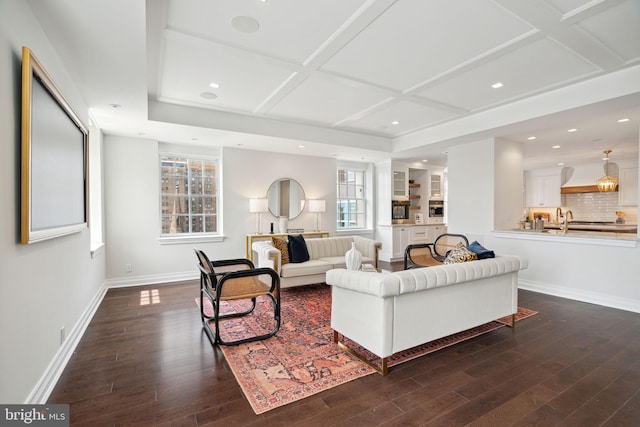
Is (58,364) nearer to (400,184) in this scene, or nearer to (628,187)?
(400,184)

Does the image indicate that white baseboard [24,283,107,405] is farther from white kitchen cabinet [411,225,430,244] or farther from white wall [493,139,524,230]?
white kitchen cabinet [411,225,430,244]

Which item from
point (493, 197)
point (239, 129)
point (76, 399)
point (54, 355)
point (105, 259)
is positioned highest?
point (239, 129)

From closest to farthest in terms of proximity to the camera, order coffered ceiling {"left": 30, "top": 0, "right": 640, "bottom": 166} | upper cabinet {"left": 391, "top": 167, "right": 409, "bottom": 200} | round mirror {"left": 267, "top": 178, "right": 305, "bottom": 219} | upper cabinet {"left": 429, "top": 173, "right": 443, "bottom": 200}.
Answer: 1. coffered ceiling {"left": 30, "top": 0, "right": 640, "bottom": 166}
2. round mirror {"left": 267, "top": 178, "right": 305, "bottom": 219}
3. upper cabinet {"left": 391, "top": 167, "right": 409, "bottom": 200}
4. upper cabinet {"left": 429, "top": 173, "right": 443, "bottom": 200}

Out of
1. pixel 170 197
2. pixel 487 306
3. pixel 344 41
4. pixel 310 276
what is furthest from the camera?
pixel 170 197

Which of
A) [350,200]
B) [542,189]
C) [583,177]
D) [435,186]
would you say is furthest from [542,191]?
[350,200]

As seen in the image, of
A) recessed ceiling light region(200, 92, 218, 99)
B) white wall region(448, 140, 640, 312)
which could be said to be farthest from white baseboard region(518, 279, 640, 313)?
recessed ceiling light region(200, 92, 218, 99)

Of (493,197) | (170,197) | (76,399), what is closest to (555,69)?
(493,197)

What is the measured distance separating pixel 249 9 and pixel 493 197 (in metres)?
4.77

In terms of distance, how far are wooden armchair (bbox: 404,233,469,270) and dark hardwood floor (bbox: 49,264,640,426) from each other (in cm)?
160

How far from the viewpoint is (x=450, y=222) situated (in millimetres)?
6035

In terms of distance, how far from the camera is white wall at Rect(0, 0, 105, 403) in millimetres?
1530

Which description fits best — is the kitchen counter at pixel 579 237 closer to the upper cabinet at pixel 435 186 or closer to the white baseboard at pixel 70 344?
the upper cabinet at pixel 435 186

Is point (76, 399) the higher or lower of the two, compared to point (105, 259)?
lower

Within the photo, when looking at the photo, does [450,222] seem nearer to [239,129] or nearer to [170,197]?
[239,129]
